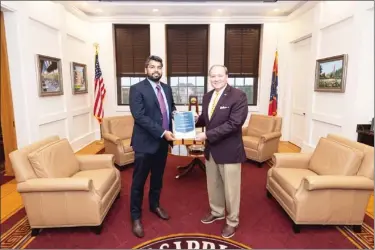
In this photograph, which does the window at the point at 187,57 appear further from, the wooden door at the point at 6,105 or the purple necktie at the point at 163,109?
the purple necktie at the point at 163,109

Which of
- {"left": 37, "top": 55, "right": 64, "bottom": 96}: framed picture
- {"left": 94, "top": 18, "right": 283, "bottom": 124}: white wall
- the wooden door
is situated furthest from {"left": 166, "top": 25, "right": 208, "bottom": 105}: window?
the wooden door

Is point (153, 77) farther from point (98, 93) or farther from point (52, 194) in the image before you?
point (98, 93)

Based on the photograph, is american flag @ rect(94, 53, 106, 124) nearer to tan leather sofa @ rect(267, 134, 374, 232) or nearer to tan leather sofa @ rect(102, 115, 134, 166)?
tan leather sofa @ rect(102, 115, 134, 166)

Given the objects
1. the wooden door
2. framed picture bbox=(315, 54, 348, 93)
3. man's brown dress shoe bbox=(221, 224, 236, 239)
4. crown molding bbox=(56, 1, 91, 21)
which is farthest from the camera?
crown molding bbox=(56, 1, 91, 21)

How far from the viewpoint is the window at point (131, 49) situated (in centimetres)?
620

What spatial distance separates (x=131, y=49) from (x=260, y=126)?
3.74 meters

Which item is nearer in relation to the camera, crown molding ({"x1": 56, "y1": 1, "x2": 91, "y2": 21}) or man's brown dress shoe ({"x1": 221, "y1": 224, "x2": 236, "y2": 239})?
man's brown dress shoe ({"x1": 221, "y1": 224, "x2": 236, "y2": 239})

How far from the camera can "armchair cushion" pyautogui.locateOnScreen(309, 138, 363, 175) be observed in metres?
2.44

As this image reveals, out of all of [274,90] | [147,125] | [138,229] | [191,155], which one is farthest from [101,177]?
[274,90]

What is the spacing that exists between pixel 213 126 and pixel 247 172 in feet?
6.92

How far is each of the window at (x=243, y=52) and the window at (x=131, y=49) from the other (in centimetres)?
207

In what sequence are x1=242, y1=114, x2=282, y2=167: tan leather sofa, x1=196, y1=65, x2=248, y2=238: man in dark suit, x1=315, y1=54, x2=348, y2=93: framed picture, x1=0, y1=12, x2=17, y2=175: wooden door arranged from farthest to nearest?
x1=242, y1=114, x2=282, y2=167: tan leather sofa
x1=315, y1=54, x2=348, y2=93: framed picture
x1=0, y1=12, x2=17, y2=175: wooden door
x1=196, y1=65, x2=248, y2=238: man in dark suit

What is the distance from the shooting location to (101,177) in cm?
270

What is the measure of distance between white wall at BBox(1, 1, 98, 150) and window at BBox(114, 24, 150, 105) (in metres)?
0.72
